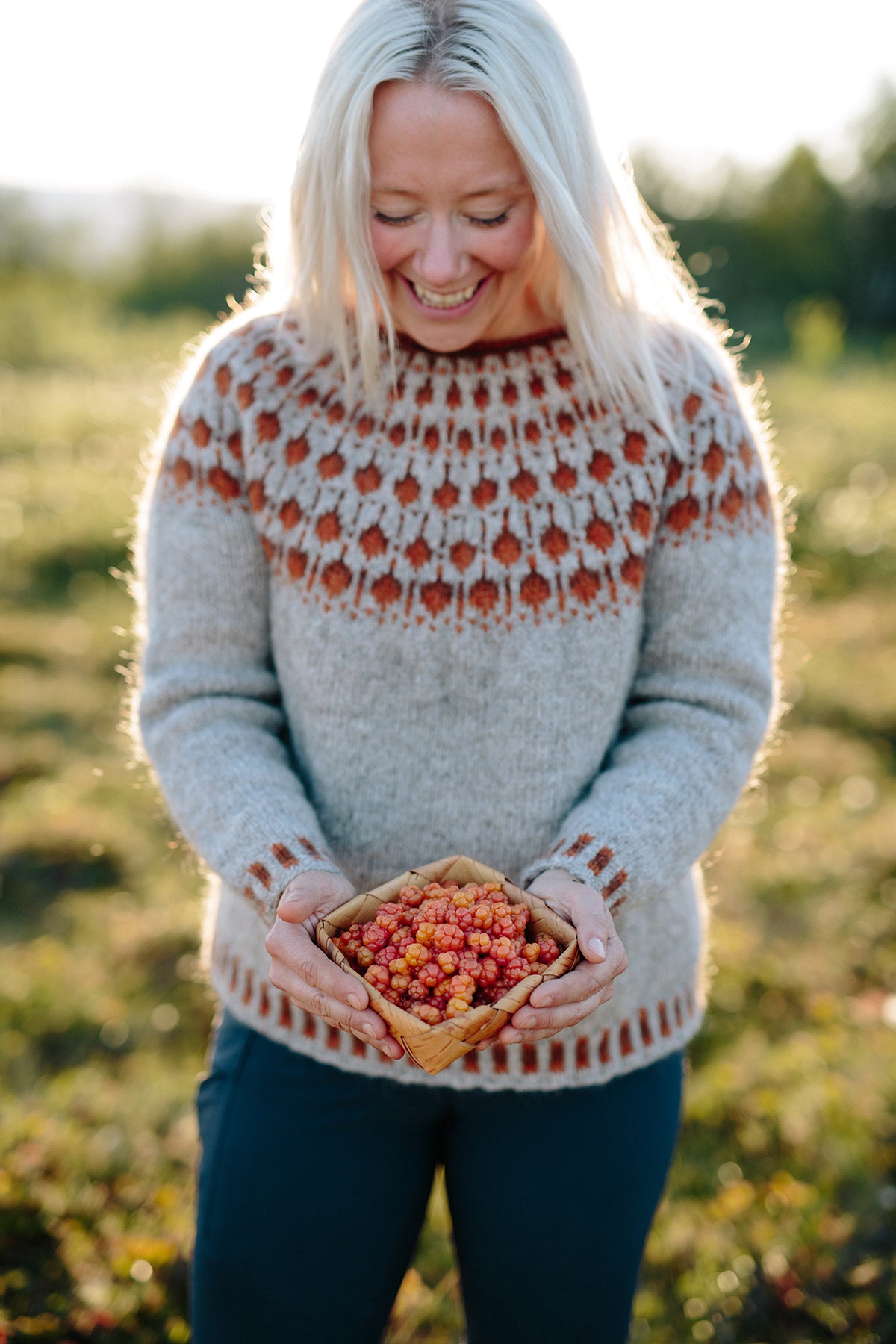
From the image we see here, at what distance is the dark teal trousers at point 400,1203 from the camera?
4.80 ft

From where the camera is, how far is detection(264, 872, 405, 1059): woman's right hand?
1238 mm

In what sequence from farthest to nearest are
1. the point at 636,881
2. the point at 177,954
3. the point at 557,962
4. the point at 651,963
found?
the point at 177,954, the point at 651,963, the point at 636,881, the point at 557,962

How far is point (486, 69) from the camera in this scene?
4.38 ft

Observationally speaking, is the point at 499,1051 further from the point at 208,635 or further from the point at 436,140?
the point at 436,140

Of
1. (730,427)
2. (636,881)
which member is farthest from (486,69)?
(636,881)

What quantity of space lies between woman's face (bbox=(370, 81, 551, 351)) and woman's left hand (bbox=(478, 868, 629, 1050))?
2.59 ft

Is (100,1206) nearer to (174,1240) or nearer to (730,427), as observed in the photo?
(174,1240)

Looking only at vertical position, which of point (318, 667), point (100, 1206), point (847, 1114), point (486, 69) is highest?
point (486, 69)

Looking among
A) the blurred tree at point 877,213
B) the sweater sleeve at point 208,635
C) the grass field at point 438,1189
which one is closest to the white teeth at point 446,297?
the sweater sleeve at point 208,635

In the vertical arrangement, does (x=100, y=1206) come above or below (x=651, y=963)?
below

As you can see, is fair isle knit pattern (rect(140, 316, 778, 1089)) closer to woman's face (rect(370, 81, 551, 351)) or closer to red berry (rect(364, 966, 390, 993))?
woman's face (rect(370, 81, 551, 351))

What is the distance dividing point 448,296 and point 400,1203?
4.19 feet

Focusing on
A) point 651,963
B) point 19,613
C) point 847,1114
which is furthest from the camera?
point 19,613

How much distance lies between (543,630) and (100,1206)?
1795 mm
